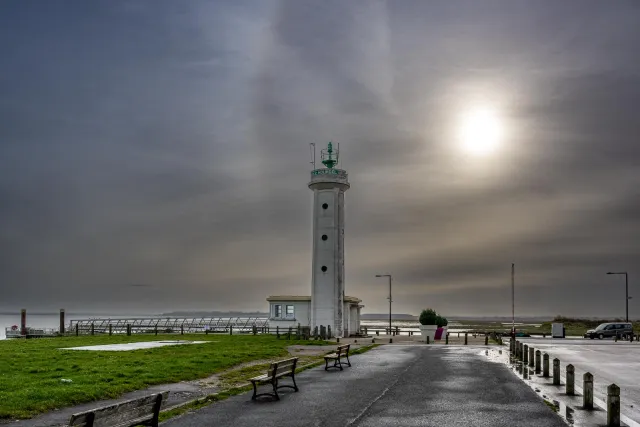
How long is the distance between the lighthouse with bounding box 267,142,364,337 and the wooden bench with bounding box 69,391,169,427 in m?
41.0

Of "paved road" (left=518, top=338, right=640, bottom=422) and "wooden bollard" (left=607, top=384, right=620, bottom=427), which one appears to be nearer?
"wooden bollard" (left=607, top=384, right=620, bottom=427)

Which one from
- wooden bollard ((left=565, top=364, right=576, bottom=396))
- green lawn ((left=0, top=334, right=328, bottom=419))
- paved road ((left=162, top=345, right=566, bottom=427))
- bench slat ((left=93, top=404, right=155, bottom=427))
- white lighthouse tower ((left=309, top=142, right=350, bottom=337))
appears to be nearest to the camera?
→ bench slat ((left=93, top=404, right=155, bottom=427))

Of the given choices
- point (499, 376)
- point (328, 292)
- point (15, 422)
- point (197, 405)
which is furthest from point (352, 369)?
point (328, 292)

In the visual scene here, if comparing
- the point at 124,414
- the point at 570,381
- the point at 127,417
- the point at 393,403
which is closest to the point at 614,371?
the point at 570,381

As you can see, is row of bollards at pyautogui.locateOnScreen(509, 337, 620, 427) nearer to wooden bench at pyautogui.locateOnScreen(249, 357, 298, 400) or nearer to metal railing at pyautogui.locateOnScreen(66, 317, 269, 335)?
wooden bench at pyautogui.locateOnScreen(249, 357, 298, 400)

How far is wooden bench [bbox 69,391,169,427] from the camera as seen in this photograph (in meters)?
10.3

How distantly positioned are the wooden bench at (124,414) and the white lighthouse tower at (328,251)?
137 ft

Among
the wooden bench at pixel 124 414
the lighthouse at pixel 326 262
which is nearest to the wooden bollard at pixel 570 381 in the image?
the wooden bench at pixel 124 414

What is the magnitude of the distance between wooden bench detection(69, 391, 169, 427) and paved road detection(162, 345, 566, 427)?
1836mm

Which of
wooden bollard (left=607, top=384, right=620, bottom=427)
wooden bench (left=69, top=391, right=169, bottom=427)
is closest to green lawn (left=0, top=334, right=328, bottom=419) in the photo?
wooden bench (left=69, top=391, right=169, bottom=427)

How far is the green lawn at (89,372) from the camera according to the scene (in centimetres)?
1694

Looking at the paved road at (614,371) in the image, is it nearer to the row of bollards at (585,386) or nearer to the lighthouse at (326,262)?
the row of bollards at (585,386)

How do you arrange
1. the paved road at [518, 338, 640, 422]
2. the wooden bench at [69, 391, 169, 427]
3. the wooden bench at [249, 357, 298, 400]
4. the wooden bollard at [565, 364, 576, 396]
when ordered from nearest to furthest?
the wooden bench at [69, 391, 169, 427] < the wooden bench at [249, 357, 298, 400] < the paved road at [518, 338, 640, 422] < the wooden bollard at [565, 364, 576, 396]

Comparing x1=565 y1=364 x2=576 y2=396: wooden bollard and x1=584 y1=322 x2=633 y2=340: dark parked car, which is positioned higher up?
x1=565 y1=364 x2=576 y2=396: wooden bollard
